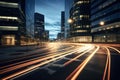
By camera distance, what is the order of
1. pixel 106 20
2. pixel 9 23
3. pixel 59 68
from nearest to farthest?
pixel 59 68 → pixel 9 23 → pixel 106 20

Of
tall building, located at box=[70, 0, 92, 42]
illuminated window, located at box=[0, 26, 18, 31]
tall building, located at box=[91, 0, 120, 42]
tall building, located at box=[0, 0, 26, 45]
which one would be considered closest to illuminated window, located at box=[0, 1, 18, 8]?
tall building, located at box=[0, 0, 26, 45]

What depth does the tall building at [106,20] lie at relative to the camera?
69681mm

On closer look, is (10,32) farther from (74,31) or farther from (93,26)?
(74,31)

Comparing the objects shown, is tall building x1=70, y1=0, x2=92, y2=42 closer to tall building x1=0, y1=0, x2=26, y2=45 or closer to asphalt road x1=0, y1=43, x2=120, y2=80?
tall building x1=0, y1=0, x2=26, y2=45

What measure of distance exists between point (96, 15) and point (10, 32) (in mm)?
46891

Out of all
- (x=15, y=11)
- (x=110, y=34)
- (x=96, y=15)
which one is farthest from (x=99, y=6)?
(x=15, y=11)

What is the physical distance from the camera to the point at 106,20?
79125 mm

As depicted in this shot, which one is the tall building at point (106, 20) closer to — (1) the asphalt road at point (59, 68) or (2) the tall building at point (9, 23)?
(2) the tall building at point (9, 23)

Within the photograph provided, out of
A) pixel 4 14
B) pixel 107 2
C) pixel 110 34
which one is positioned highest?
pixel 107 2

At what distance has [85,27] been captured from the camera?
4771 inches

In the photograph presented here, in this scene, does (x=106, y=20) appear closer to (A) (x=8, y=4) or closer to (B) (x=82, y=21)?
(A) (x=8, y=4)

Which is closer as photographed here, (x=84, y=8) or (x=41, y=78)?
(x=41, y=78)

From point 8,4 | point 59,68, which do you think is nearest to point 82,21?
point 8,4

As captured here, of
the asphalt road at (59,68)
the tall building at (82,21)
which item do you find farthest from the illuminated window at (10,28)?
the tall building at (82,21)
